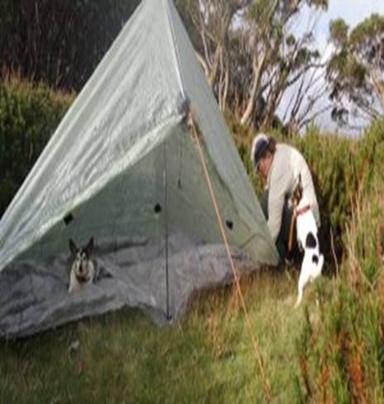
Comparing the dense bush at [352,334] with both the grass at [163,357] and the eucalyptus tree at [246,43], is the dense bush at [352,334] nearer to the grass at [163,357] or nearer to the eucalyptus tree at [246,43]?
the grass at [163,357]

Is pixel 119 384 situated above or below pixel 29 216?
below

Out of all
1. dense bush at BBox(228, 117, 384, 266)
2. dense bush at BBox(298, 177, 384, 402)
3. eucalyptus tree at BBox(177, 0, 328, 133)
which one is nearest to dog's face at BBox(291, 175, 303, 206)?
dense bush at BBox(228, 117, 384, 266)

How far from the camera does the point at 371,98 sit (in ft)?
65.1

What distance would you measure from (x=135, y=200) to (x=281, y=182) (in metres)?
0.98

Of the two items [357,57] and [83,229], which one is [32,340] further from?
[357,57]

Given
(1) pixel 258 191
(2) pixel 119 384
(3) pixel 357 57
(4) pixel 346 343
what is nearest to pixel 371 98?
(3) pixel 357 57

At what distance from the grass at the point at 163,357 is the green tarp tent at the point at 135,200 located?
151mm

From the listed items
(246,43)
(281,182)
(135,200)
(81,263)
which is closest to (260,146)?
(281,182)

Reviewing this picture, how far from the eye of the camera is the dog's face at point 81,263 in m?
4.93

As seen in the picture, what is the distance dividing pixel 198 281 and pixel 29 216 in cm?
112

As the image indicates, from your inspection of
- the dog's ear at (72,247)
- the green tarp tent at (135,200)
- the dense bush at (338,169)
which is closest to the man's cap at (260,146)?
the green tarp tent at (135,200)

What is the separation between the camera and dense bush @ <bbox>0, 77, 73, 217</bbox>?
5.94m

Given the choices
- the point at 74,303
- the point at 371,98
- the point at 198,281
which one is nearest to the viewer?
the point at 74,303

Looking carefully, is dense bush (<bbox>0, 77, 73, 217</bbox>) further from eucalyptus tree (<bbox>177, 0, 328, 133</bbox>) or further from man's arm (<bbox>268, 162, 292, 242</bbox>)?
eucalyptus tree (<bbox>177, 0, 328, 133</bbox>)
